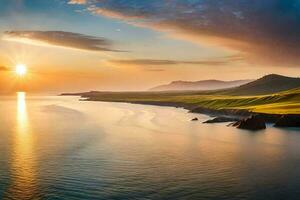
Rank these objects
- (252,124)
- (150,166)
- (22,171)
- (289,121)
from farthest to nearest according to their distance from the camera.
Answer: (289,121) < (252,124) < (150,166) < (22,171)

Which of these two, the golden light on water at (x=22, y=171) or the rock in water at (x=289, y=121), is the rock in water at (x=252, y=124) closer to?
the rock in water at (x=289, y=121)

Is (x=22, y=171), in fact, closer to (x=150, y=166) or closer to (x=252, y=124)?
(x=150, y=166)

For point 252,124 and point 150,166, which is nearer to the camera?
point 150,166

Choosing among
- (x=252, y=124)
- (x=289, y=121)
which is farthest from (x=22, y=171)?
(x=289, y=121)

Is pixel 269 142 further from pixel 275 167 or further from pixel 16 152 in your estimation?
pixel 16 152

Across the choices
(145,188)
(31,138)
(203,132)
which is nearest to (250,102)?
(203,132)
